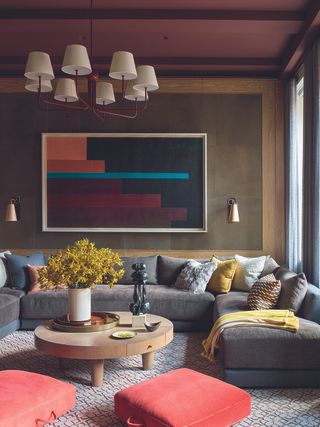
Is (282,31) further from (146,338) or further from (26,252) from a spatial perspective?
(26,252)

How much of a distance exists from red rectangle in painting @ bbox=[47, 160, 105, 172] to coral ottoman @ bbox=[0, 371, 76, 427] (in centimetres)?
399

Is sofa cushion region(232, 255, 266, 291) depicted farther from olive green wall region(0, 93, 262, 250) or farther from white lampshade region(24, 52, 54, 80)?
white lampshade region(24, 52, 54, 80)

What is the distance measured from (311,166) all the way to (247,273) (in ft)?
4.90

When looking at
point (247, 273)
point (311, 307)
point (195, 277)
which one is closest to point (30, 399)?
point (311, 307)

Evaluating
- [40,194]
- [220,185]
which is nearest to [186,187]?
[220,185]

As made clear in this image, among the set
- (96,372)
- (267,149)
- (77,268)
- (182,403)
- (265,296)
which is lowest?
(96,372)

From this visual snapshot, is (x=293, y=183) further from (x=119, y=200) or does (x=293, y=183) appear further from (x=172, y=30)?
(x=172, y=30)

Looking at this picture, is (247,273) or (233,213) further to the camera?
(233,213)

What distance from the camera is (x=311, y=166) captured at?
543 centimetres

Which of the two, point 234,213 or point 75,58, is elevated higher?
point 75,58

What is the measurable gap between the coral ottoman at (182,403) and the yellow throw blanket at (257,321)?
934 mm

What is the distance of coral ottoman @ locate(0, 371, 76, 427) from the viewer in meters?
2.82

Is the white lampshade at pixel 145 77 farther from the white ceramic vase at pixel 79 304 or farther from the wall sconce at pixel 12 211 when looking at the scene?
the wall sconce at pixel 12 211

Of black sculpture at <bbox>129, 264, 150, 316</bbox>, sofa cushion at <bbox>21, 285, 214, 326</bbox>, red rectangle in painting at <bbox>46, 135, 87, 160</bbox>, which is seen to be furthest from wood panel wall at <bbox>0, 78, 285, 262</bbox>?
black sculpture at <bbox>129, 264, 150, 316</bbox>
